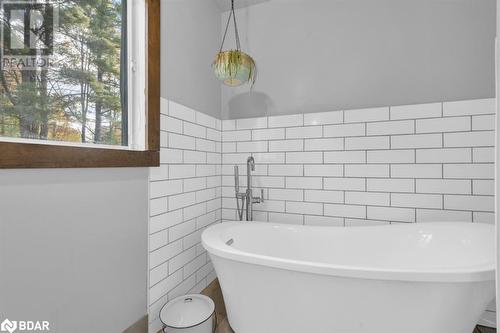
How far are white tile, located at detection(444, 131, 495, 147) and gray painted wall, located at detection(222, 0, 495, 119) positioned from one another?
246 millimetres

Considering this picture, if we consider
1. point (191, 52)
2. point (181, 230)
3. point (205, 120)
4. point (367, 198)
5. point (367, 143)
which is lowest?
point (181, 230)

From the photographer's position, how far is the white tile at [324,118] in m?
1.89

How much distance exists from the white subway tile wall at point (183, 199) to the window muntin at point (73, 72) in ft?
0.84

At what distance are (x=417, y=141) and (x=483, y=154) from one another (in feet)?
1.21

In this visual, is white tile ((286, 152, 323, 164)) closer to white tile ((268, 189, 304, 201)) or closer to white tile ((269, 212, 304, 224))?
white tile ((268, 189, 304, 201))

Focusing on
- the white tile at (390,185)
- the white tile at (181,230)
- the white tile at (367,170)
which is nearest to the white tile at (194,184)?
the white tile at (181,230)

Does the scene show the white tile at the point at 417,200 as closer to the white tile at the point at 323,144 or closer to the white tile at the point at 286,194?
the white tile at the point at 323,144

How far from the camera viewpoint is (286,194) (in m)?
2.04

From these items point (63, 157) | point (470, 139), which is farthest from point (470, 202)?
point (63, 157)

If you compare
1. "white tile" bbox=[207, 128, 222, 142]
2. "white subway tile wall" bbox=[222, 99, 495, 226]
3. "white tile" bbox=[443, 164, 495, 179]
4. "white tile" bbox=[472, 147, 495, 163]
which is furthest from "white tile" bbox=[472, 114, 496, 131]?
"white tile" bbox=[207, 128, 222, 142]

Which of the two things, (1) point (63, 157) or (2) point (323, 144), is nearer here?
(1) point (63, 157)

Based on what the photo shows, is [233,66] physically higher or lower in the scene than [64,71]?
higher

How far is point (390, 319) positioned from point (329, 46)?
182cm

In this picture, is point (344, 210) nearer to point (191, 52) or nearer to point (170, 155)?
point (170, 155)
